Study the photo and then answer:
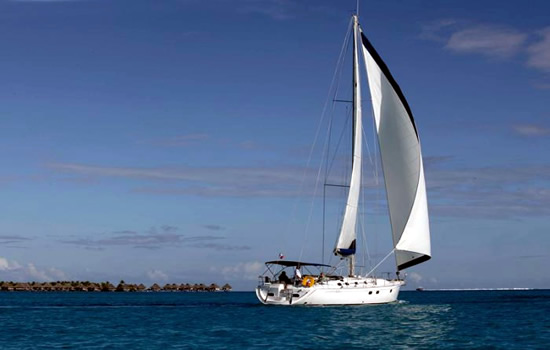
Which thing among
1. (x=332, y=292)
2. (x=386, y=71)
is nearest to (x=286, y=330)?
(x=332, y=292)

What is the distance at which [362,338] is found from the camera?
4409cm

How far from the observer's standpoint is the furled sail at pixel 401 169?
221ft

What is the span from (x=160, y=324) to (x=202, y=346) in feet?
51.0

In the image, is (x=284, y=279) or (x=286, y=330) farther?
(x=284, y=279)

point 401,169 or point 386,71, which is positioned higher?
point 386,71

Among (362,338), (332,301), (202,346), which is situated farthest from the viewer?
(332,301)

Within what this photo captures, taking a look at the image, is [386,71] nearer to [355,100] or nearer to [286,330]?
[355,100]

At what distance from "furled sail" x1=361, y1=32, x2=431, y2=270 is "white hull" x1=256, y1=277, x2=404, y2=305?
4469mm

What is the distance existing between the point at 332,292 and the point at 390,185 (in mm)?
12415

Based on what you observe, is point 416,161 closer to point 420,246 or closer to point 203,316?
point 420,246

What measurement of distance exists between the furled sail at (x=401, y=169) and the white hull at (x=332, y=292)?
4469 millimetres

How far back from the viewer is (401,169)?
222 feet

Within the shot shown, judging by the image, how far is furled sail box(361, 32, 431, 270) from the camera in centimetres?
6725

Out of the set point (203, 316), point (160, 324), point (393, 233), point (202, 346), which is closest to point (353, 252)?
point (393, 233)
